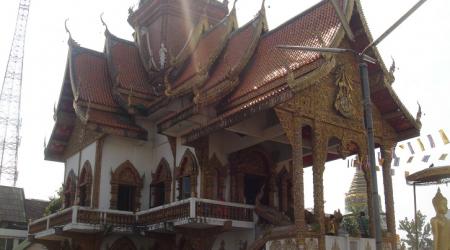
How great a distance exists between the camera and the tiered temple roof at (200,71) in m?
13.4

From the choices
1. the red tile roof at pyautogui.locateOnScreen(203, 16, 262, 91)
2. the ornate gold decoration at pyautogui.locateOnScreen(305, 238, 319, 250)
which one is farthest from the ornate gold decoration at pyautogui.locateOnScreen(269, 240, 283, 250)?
the red tile roof at pyautogui.locateOnScreen(203, 16, 262, 91)

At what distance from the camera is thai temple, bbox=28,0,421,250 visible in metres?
12.6

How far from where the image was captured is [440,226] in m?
9.89

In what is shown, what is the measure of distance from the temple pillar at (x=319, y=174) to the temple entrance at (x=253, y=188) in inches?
133

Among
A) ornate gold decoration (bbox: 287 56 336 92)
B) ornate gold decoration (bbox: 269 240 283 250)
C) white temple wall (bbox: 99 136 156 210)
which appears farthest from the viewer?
white temple wall (bbox: 99 136 156 210)

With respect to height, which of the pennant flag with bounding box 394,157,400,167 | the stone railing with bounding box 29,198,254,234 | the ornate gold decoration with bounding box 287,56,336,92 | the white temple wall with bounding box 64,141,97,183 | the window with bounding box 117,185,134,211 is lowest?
the stone railing with bounding box 29,198,254,234

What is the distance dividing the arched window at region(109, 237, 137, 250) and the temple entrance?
368 cm

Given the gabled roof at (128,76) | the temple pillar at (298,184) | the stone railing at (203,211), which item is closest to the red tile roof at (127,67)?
the gabled roof at (128,76)

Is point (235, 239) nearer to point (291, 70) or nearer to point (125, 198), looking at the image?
point (125, 198)

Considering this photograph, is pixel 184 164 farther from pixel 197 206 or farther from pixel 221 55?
pixel 221 55

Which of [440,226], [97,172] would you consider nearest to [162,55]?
[97,172]

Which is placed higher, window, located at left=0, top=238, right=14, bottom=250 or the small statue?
the small statue

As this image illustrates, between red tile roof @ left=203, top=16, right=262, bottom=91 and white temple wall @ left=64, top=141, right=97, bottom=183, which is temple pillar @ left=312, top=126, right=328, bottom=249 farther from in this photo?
white temple wall @ left=64, top=141, right=97, bottom=183

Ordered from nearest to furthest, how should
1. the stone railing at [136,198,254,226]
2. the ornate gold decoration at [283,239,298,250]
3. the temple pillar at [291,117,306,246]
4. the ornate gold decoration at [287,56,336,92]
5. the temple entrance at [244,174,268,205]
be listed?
the temple pillar at [291,117,306,246] → the ornate gold decoration at [283,239,298,250] → the ornate gold decoration at [287,56,336,92] → the stone railing at [136,198,254,226] → the temple entrance at [244,174,268,205]
